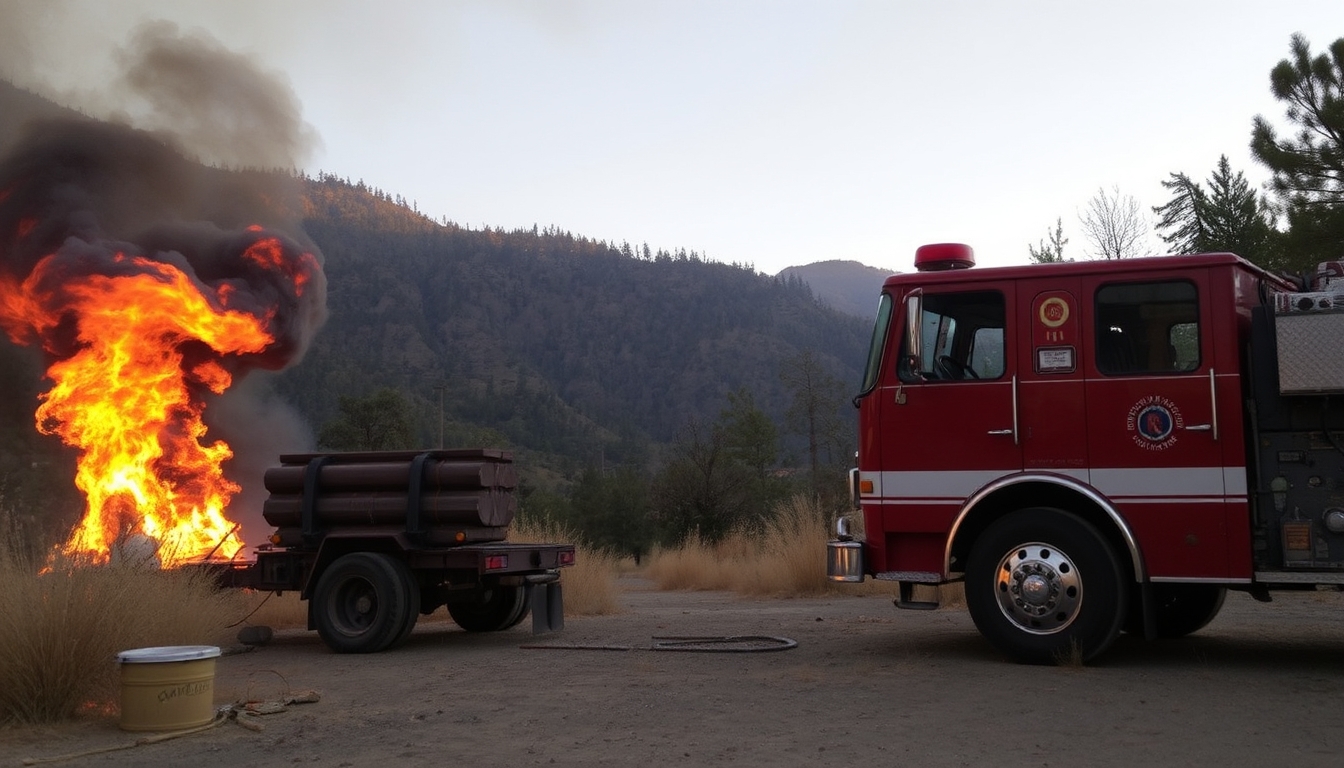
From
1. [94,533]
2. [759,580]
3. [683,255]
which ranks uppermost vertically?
[683,255]

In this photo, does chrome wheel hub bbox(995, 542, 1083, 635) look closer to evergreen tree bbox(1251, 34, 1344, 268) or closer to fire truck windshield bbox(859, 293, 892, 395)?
fire truck windshield bbox(859, 293, 892, 395)

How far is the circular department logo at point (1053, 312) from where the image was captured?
8914 mm

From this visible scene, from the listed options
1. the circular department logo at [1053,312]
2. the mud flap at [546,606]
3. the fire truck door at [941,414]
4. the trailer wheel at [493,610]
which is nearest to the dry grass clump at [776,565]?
the trailer wheel at [493,610]

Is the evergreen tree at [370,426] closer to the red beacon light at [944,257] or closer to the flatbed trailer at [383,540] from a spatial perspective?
the flatbed trailer at [383,540]

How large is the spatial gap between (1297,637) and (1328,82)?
39.3 feet

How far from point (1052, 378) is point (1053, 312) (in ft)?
1.79

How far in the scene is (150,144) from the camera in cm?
2223

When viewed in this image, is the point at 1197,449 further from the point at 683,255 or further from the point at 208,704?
the point at 683,255

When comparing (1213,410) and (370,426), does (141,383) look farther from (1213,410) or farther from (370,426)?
(370,426)

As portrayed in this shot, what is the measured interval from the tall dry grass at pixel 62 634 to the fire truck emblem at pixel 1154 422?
7.69 meters

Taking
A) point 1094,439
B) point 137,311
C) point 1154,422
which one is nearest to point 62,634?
point 1094,439

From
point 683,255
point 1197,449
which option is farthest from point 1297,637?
point 683,255

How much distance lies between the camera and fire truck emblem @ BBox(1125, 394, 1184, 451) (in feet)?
27.7

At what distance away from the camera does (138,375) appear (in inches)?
664
